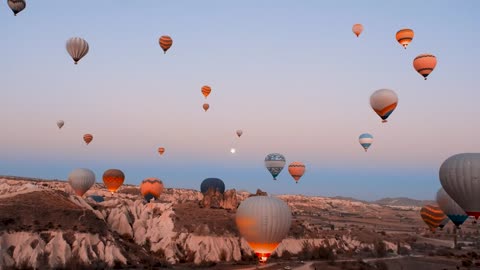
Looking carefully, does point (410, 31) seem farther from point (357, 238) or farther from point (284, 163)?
point (357, 238)

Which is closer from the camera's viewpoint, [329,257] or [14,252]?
[14,252]

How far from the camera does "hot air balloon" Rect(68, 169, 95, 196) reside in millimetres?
73062

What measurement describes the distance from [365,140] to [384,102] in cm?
1397

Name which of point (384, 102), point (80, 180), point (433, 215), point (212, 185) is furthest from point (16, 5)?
point (433, 215)

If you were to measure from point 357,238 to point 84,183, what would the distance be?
46839 millimetres

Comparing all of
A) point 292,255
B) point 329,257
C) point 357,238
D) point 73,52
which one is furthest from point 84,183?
point 357,238

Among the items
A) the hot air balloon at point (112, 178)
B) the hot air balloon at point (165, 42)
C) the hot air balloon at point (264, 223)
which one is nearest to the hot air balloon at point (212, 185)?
the hot air balloon at point (112, 178)

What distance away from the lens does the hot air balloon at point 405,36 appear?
62031 mm

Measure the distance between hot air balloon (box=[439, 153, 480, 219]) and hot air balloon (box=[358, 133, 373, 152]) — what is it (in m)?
26.2

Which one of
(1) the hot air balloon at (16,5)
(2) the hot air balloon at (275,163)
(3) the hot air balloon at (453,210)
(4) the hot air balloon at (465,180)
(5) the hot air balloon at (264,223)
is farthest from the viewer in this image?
(2) the hot air balloon at (275,163)

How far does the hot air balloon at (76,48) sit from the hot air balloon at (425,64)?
1790 inches

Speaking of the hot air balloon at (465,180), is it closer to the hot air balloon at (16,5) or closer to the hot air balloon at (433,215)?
the hot air balloon at (433,215)

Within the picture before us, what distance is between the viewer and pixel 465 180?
4422 centimetres

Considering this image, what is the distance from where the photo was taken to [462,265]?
2229 inches
